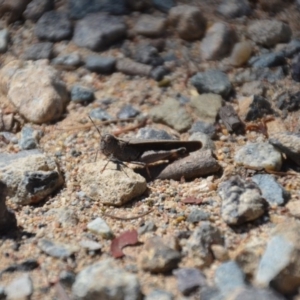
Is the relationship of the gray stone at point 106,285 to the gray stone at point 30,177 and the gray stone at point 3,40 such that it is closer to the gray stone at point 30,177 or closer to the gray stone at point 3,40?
the gray stone at point 30,177

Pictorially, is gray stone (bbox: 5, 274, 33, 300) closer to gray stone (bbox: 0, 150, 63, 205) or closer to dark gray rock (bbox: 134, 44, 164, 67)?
gray stone (bbox: 0, 150, 63, 205)

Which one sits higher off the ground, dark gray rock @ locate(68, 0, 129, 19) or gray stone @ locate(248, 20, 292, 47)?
dark gray rock @ locate(68, 0, 129, 19)

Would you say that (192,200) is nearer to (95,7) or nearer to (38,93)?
Result: (38,93)

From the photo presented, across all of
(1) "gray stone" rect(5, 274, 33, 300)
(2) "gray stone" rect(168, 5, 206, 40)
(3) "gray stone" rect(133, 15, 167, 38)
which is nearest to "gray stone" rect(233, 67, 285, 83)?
(2) "gray stone" rect(168, 5, 206, 40)

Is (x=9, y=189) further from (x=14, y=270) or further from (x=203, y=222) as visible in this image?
(x=203, y=222)

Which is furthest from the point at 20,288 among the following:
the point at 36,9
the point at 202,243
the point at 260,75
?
the point at 36,9

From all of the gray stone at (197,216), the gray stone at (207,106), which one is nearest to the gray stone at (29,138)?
the gray stone at (207,106)
